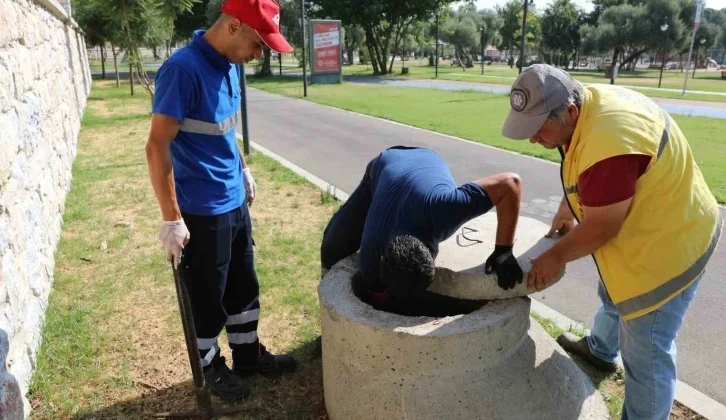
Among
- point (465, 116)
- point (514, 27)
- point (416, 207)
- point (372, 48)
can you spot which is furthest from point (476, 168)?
point (514, 27)

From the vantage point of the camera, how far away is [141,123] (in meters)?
13.6

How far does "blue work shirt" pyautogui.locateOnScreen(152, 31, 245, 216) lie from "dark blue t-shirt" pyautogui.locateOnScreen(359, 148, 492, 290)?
76 cm

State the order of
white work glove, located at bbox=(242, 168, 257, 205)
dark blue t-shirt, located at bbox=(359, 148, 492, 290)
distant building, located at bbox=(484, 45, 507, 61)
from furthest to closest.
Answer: distant building, located at bbox=(484, 45, 507, 61) < white work glove, located at bbox=(242, 168, 257, 205) < dark blue t-shirt, located at bbox=(359, 148, 492, 290)

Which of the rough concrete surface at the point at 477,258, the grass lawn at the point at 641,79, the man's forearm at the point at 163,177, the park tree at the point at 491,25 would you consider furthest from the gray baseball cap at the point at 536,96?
the park tree at the point at 491,25

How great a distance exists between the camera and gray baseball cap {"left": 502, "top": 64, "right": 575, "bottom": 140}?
7.14 ft

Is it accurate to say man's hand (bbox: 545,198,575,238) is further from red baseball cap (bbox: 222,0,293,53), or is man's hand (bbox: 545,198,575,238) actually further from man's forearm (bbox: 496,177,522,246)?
red baseball cap (bbox: 222,0,293,53)

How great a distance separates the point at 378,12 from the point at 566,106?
32469mm

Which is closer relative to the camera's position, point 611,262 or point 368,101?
Answer: point 611,262

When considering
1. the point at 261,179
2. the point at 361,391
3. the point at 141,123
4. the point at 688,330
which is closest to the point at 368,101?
the point at 141,123

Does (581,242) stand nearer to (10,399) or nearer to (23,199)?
(10,399)

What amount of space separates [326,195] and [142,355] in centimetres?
351

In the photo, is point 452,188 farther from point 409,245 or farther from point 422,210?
point 409,245

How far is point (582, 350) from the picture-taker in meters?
3.32

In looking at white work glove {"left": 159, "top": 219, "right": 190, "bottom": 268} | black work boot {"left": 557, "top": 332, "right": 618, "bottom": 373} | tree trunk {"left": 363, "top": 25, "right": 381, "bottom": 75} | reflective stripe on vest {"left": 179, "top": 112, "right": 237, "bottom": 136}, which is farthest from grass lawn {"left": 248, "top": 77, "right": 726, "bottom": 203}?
tree trunk {"left": 363, "top": 25, "right": 381, "bottom": 75}
